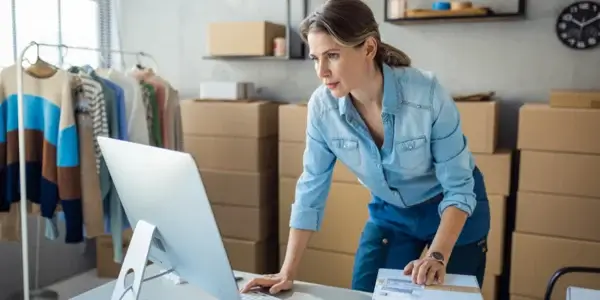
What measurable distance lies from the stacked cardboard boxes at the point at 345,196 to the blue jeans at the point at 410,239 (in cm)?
95

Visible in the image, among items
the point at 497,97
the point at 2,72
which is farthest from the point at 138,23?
the point at 497,97

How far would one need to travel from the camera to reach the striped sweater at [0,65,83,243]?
2.30m

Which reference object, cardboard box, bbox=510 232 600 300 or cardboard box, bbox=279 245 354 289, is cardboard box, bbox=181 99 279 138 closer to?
cardboard box, bbox=279 245 354 289

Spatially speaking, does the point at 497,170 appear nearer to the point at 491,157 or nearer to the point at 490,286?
the point at 491,157

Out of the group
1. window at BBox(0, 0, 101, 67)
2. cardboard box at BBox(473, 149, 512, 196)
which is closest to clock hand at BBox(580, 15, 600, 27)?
cardboard box at BBox(473, 149, 512, 196)

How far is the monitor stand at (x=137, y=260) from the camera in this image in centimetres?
108

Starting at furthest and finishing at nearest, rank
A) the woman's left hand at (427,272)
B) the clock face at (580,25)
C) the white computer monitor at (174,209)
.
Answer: the clock face at (580,25) < the woman's left hand at (427,272) < the white computer monitor at (174,209)

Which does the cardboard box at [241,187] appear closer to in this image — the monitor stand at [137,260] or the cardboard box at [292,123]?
the cardboard box at [292,123]

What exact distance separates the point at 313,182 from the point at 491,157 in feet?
4.12

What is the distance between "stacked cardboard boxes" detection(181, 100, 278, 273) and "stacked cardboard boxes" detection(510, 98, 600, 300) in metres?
1.19

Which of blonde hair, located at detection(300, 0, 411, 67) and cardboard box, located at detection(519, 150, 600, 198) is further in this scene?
cardboard box, located at detection(519, 150, 600, 198)

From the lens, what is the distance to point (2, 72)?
2.32 metres

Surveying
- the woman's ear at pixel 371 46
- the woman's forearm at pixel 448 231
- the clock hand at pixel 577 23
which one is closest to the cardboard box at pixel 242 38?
the clock hand at pixel 577 23

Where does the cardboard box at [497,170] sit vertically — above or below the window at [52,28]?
below
